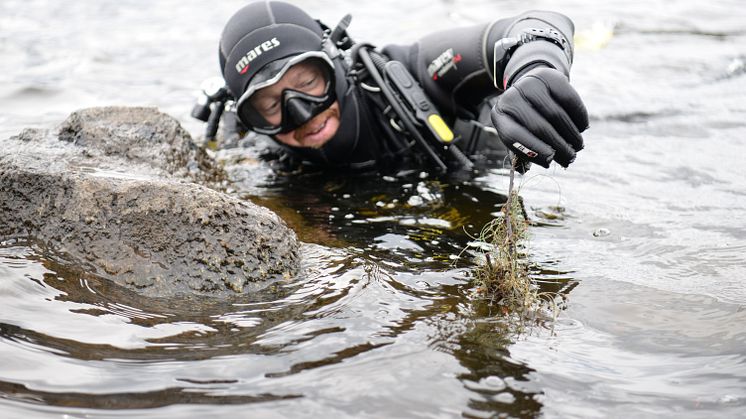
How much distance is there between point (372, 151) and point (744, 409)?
3.21 meters

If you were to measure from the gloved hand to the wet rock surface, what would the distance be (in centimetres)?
100

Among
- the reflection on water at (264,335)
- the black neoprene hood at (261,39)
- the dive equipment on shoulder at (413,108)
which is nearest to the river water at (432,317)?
the reflection on water at (264,335)

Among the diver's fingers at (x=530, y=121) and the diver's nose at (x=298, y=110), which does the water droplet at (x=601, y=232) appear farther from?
the diver's nose at (x=298, y=110)

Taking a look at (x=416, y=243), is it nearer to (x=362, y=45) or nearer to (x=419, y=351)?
(x=419, y=351)

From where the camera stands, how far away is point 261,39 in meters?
4.35

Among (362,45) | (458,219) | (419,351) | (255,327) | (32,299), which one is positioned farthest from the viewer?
(362,45)

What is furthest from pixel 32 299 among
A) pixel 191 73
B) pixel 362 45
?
pixel 191 73

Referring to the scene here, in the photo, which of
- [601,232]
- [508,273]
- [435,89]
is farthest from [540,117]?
[435,89]

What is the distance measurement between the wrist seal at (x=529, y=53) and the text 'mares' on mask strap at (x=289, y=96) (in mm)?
1189

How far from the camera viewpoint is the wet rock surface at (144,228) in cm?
278

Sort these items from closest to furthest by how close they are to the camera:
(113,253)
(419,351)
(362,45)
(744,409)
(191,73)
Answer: (744,409) < (419,351) < (113,253) < (362,45) < (191,73)

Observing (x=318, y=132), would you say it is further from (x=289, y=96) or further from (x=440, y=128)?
(x=440, y=128)

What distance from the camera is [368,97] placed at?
4.77m

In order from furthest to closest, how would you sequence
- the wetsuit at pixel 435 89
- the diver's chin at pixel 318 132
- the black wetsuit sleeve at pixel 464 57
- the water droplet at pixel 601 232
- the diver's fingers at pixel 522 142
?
the diver's chin at pixel 318 132 < the wetsuit at pixel 435 89 < the black wetsuit sleeve at pixel 464 57 < the water droplet at pixel 601 232 < the diver's fingers at pixel 522 142
